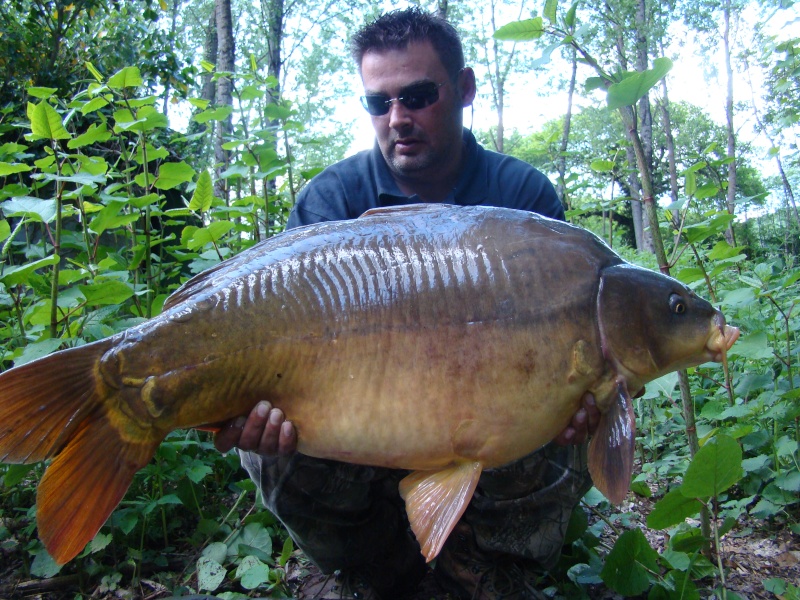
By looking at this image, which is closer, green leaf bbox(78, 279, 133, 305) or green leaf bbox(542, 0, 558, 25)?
green leaf bbox(542, 0, 558, 25)

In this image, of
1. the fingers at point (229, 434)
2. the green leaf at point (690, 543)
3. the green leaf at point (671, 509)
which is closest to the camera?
the fingers at point (229, 434)

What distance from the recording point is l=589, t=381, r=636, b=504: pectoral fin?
1440 mm

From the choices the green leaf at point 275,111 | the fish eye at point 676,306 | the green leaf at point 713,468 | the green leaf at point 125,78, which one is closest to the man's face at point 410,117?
the green leaf at point 275,111

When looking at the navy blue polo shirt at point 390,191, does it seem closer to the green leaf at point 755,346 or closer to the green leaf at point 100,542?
the green leaf at point 755,346

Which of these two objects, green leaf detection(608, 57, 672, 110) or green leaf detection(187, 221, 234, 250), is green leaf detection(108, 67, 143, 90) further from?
green leaf detection(608, 57, 672, 110)

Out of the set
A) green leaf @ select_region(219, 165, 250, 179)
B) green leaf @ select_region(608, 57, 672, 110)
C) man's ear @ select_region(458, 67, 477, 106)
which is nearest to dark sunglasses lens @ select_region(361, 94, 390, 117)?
man's ear @ select_region(458, 67, 477, 106)

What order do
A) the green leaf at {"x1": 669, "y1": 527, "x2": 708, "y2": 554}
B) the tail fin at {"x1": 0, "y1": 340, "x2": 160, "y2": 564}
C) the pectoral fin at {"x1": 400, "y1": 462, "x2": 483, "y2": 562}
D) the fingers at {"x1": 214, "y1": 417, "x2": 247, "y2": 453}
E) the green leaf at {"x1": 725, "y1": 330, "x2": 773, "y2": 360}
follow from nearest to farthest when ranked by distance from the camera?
the tail fin at {"x1": 0, "y1": 340, "x2": 160, "y2": 564} < the pectoral fin at {"x1": 400, "y1": 462, "x2": 483, "y2": 562} < the fingers at {"x1": 214, "y1": 417, "x2": 247, "y2": 453} < the green leaf at {"x1": 669, "y1": 527, "x2": 708, "y2": 554} < the green leaf at {"x1": 725, "y1": 330, "x2": 773, "y2": 360}

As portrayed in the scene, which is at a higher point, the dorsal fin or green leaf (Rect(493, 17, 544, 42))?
green leaf (Rect(493, 17, 544, 42))

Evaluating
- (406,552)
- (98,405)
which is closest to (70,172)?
(98,405)

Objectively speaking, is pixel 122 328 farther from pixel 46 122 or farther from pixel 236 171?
pixel 236 171

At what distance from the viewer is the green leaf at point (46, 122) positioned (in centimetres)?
216

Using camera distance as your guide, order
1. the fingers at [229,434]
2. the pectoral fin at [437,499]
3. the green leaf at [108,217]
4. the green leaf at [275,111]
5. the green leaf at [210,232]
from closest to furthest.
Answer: the pectoral fin at [437,499]
the fingers at [229,434]
the green leaf at [108,217]
the green leaf at [210,232]
the green leaf at [275,111]

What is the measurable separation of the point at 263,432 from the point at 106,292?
0.83 meters

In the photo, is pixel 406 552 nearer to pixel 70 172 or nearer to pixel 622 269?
pixel 622 269
